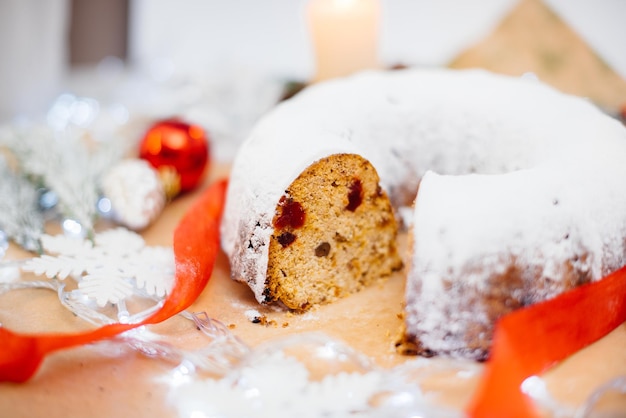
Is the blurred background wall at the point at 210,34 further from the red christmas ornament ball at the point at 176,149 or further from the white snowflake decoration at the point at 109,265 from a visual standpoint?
the white snowflake decoration at the point at 109,265

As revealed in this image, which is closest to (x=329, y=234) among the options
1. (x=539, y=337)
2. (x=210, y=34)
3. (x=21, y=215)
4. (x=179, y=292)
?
(x=179, y=292)

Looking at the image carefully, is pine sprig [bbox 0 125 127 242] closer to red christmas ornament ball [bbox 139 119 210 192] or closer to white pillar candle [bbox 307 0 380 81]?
red christmas ornament ball [bbox 139 119 210 192]

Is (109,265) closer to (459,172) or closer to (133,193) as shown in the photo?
(133,193)

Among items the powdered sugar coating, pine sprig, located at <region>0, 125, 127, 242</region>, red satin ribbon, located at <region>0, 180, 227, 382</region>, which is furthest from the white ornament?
the powdered sugar coating

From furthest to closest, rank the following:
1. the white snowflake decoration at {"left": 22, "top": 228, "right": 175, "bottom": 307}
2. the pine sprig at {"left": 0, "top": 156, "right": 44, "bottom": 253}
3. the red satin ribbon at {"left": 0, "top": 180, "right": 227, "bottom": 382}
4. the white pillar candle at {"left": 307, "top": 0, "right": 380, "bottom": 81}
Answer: the white pillar candle at {"left": 307, "top": 0, "right": 380, "bottom": 81}
the pine sprig at {"left": 0, "top": 156, "right": 44, "bottom": 253}
the white snowflake decoration at {"left": 22, "top": 228, "right": 175, "bottom": 307}
the red satin ribbon at {"left": 0, "top": 180, "right": 227, "bottom": 382}

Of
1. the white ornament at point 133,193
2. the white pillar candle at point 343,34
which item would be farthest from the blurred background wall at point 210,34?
the white ornament at point 133,193

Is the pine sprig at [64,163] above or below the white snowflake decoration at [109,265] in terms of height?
above
